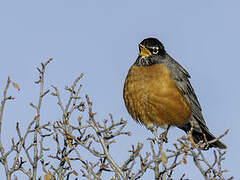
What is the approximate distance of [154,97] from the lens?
20.9 feet

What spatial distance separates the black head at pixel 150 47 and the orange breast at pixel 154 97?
12.8 inches

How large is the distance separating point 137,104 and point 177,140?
2.49 metres

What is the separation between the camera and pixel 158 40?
23.5 feet

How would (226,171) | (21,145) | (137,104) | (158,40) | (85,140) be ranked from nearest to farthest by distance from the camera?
1. (21,145)
2. (226,171)
3. (85,140)
4. (137,104)
5. (158,40)

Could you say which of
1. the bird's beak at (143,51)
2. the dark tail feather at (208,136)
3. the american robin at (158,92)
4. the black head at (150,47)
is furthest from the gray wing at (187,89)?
the bird's beak at (143,51)

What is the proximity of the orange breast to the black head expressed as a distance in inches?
12.8

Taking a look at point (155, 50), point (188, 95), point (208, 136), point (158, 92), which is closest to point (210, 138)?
point (208, 136)

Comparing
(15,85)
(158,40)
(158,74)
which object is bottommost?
(15,85)

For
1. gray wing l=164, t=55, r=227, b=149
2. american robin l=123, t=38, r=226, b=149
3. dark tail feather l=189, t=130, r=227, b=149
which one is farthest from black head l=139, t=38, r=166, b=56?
dark tail feather l=189, t=130, r=227, b=149

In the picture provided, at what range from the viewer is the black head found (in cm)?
691

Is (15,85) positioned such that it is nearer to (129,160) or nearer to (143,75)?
(129,160)

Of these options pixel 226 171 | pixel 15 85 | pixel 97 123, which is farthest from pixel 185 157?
pixel 15 85

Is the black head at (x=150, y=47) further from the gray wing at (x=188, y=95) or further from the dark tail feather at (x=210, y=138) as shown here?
the dark tail feather at (x=210, y=138)

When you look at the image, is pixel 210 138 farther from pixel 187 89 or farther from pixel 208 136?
pixel 187 89
